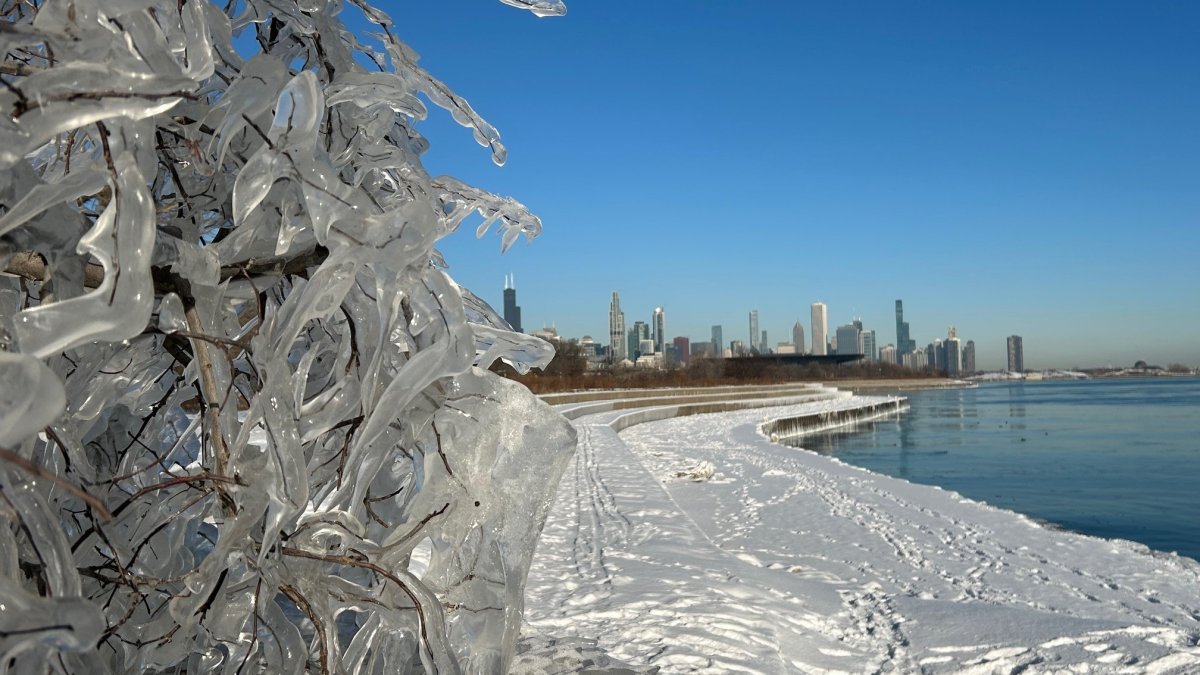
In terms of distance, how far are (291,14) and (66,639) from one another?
2018 millimetres

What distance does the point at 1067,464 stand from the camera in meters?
21.6

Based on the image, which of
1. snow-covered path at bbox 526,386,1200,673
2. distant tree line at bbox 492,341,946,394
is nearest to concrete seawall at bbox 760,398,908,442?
distant tree line at bbox 492,341,946,394

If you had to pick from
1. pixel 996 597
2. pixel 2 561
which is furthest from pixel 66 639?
pixel 996 597

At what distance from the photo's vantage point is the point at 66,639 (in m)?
1.45

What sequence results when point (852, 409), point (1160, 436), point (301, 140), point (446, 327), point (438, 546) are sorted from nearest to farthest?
1. point (301, 140)
2. point (446, 327)
3. point (438, 546)
4. point (1160, 436)
5. point (852, 409)

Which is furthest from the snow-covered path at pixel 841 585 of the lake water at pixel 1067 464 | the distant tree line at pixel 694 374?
the lake water at pixel 1067 464

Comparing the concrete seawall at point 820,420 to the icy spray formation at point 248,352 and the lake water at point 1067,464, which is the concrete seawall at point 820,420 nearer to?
the lake water at point 1067,464

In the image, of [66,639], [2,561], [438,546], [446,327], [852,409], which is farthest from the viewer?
[852,409]

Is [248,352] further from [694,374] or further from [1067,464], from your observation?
[694,374]

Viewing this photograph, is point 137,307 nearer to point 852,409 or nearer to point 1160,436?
point 1160,436

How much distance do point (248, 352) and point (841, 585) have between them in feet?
22.2

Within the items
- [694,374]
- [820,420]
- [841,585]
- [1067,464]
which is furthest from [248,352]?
[694,374]

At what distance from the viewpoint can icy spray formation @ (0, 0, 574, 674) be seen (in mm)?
1682

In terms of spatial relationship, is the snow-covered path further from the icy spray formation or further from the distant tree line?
the icy spray formation
